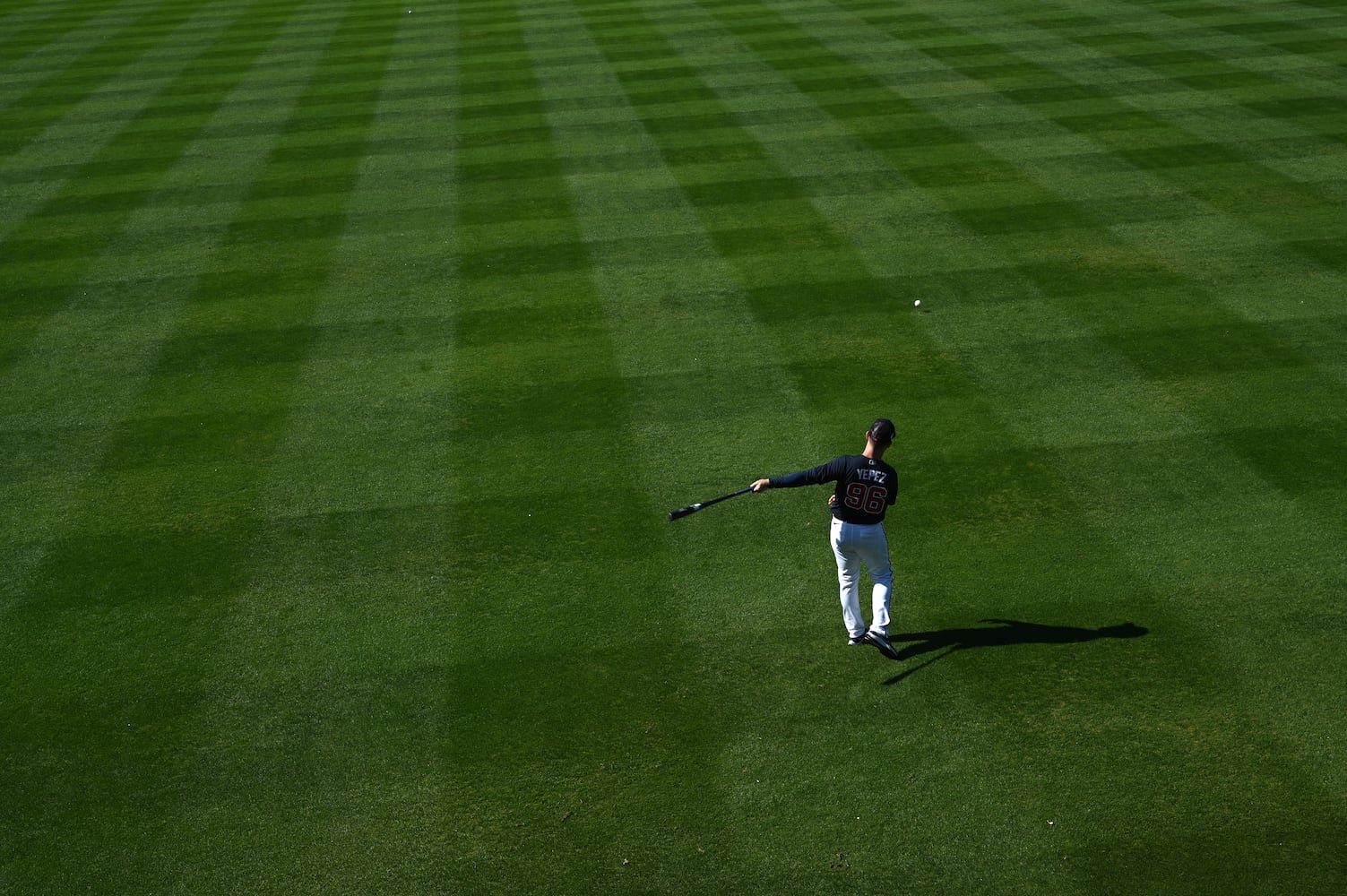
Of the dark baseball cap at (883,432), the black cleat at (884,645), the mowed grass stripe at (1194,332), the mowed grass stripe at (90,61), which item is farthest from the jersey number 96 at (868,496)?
the mowed grass stripe at (90,61)

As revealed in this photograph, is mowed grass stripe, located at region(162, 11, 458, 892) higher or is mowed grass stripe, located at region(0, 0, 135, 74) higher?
mowed grass stripe, located at region(0, 0, 135, 74)

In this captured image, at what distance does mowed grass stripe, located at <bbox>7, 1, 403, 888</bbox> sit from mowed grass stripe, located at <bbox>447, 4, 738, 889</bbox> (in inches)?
75.6

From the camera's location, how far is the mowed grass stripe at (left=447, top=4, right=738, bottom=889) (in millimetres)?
7438

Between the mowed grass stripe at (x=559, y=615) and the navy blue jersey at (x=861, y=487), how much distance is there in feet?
5.37

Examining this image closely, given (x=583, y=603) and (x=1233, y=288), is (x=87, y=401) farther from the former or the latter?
(x=1233, y=288)

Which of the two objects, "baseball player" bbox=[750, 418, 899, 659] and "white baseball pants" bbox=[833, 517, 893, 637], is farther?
"white baseball pants" bbox=[833, 517, 893, 637]

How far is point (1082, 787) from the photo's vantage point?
7.39 m

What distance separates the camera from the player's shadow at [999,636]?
8656 mm

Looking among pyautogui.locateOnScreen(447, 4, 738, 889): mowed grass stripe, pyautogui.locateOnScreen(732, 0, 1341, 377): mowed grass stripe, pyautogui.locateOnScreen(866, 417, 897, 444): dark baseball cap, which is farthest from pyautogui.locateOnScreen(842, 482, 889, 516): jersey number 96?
pyautogui.locateOnScreen(732, 0, 1341, 377): mowed grass stripe

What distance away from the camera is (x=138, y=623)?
9391 millimetres

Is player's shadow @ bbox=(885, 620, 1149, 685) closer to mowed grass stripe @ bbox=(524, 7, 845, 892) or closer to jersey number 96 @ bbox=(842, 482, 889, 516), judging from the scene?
mowed grass stripe @ bbox=(524, 7, 845, 892)

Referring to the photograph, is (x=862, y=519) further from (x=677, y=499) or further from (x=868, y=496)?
(x=677, y=499)

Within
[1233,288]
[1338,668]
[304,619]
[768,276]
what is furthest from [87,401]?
[1233,288]

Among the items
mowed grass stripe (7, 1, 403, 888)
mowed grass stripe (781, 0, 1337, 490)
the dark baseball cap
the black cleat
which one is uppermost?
the dark baseball cap
